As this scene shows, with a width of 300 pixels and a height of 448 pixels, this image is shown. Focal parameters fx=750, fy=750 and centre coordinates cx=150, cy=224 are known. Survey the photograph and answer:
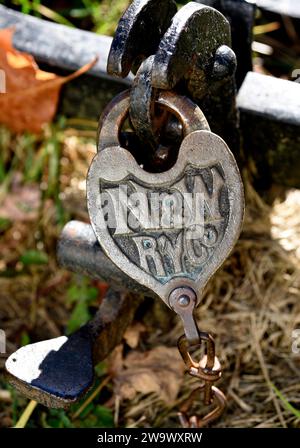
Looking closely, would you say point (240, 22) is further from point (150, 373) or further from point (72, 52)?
point (150, 373)

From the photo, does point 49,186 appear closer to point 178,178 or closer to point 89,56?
point 89,56

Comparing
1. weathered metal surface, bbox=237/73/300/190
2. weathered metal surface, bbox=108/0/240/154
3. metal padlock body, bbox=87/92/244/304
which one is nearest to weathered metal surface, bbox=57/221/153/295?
metal padlock body, bbox=87/92/244/304

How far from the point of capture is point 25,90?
6.12 feet

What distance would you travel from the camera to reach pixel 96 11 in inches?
86.7

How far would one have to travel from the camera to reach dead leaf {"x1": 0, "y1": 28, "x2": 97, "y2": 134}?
1755 millimetres

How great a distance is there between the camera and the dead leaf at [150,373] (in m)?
1.63

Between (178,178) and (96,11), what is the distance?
1161 mm

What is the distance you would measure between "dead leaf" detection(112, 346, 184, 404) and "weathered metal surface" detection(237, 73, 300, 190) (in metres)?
0.48

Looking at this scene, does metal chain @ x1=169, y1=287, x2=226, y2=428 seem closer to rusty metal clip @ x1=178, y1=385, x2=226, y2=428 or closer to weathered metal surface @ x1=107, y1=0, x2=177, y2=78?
rusty metal clip @ x1=178, y1=385, x2=226, y2=428

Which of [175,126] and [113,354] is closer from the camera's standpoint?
[175,126]

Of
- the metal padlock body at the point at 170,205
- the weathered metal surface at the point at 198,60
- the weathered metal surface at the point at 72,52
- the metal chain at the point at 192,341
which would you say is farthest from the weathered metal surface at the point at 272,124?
the metal chain at the point at 192,341

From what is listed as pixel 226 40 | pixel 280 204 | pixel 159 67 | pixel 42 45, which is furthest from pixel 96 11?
pixel 159 67

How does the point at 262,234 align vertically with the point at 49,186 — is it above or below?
above

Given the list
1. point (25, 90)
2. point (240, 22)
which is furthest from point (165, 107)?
point (25, 90)
